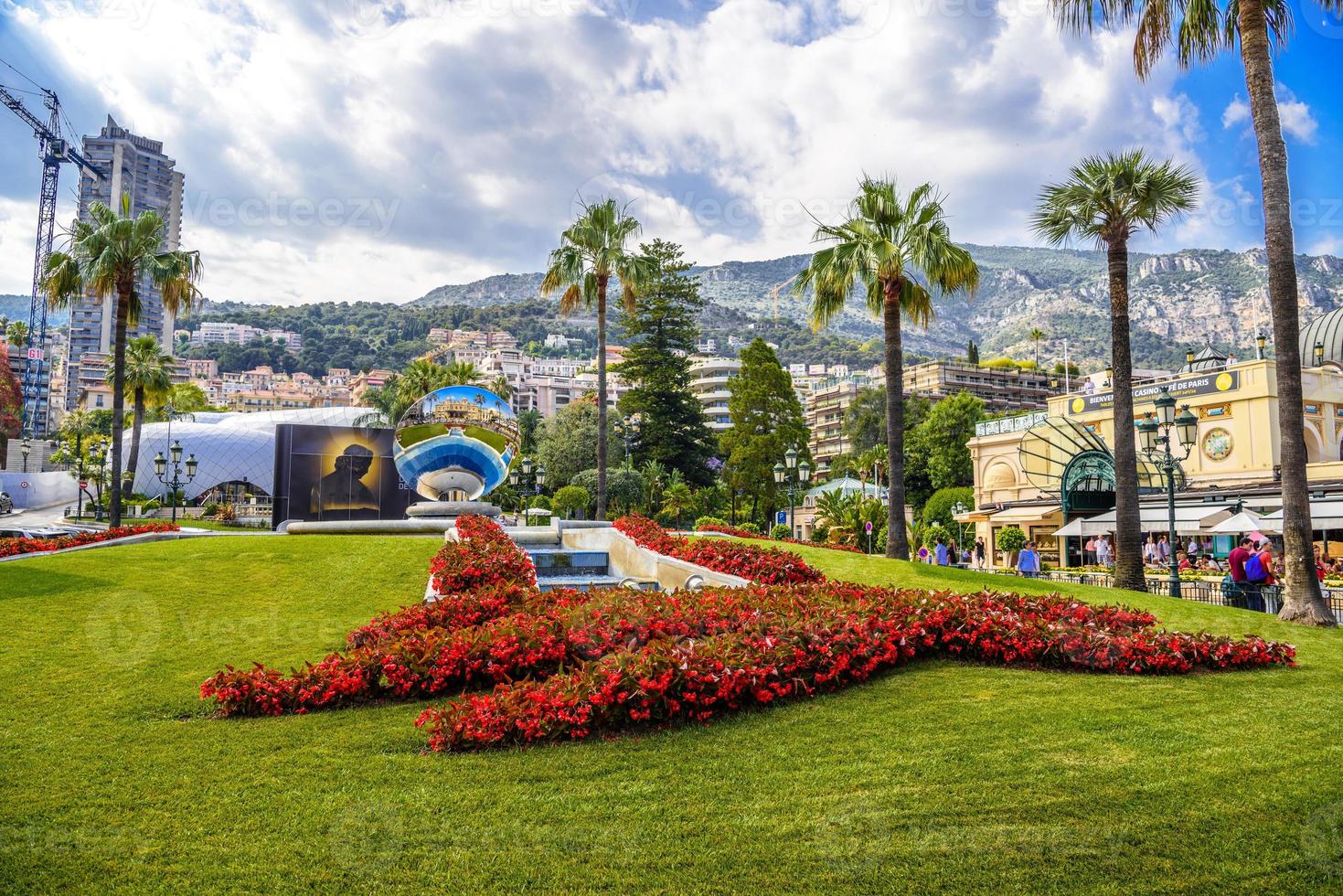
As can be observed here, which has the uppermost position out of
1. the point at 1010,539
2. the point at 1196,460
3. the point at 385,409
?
the point at 385,409

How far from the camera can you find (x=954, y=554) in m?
39.4

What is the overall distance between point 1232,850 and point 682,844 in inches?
96.5

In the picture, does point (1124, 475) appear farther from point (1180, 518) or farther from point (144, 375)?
point (144, 375)

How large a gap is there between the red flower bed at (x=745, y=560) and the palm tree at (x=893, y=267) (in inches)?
217

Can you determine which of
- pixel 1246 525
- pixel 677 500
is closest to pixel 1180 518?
pixel 1246 525

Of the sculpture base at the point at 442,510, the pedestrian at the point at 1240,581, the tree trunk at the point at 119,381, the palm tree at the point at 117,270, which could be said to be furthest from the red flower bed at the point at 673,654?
the palm tree at the point at 117,270

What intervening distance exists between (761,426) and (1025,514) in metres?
16.3

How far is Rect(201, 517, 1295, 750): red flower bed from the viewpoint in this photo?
530cm

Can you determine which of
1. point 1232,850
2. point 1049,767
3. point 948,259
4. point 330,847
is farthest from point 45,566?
point 948,259

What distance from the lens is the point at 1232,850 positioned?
366cm

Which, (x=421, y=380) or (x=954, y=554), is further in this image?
(x=421, y=380)

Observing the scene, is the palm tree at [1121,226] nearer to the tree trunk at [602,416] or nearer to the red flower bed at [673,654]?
the red flower bed at [673,654]

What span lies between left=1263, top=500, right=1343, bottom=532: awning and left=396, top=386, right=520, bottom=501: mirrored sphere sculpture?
872 inches

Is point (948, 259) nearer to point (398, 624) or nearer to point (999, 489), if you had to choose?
point (398, 624)
